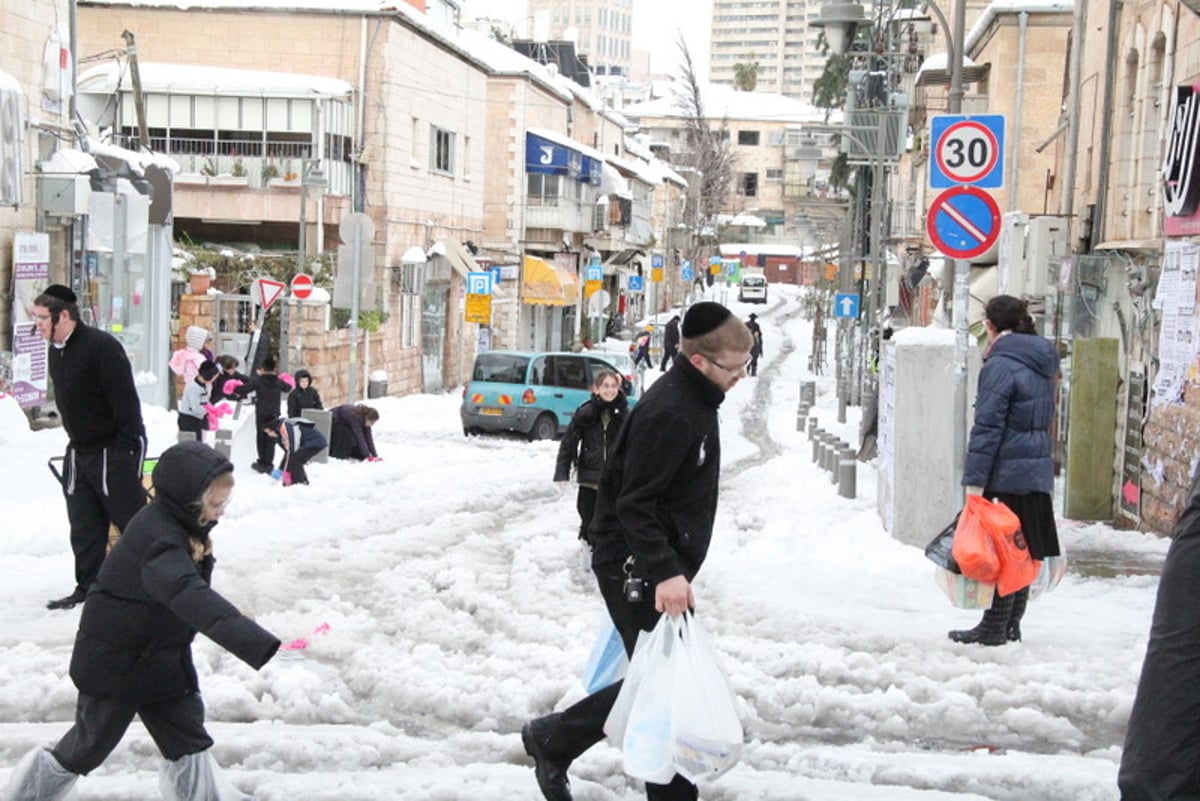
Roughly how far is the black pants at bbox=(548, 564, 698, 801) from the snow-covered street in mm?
478

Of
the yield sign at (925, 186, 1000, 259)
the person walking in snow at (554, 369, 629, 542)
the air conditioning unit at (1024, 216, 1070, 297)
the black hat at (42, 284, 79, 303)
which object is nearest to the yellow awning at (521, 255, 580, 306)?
the air conditioning unit at (1024, 216, 1070, 297)

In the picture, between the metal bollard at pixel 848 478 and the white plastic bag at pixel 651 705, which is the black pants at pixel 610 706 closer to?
the white plastic bag at pixel 651 705

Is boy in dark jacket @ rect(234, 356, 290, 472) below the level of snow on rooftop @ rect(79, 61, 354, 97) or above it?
below

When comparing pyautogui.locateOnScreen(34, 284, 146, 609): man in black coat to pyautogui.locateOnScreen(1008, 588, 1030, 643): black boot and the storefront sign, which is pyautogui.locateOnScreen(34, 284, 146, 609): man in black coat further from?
the storefront sign

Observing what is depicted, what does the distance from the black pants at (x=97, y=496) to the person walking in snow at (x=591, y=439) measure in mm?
3364

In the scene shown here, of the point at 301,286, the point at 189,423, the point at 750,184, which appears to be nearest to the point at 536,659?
the point at 189,423

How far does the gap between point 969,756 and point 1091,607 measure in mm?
3895

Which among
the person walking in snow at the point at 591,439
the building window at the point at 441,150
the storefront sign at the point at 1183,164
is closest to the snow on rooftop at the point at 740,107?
the building window at the point at 441,150

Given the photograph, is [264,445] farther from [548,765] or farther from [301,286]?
[548,765]

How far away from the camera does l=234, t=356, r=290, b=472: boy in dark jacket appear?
16938 millimetres

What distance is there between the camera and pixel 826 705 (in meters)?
7.60

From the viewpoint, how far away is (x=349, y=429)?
64.4 ft

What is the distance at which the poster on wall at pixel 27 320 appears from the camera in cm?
1809

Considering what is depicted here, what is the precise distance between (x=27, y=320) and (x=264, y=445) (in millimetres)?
3638
